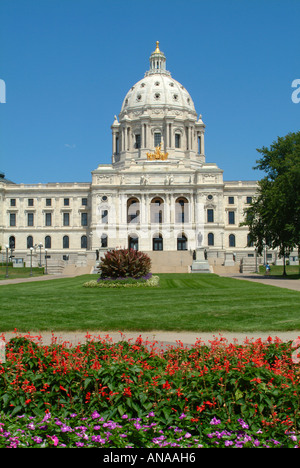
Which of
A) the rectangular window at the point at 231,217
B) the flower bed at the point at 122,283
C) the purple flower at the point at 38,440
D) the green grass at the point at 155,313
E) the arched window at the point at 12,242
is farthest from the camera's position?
the arched window at the point at 12,242

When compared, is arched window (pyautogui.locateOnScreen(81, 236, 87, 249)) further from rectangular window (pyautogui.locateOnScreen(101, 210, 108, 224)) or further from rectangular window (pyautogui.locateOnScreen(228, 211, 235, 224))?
rectangular window (pyautogui.locateOnScreen(228, 211, 235, 224))

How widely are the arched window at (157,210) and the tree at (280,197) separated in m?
38.7

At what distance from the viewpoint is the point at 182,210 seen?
93062 mm

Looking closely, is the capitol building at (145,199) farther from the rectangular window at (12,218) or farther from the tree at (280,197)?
the tree at (280,197)

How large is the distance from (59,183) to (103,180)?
1252 cm

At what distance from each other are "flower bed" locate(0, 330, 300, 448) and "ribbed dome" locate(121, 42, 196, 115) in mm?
106491

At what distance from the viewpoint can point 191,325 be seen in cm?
1468

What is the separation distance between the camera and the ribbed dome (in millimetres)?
111250

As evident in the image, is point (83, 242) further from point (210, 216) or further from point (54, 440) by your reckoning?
point (54, 440)

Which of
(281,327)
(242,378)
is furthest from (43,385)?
(281,327)

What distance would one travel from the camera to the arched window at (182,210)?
3632 inches

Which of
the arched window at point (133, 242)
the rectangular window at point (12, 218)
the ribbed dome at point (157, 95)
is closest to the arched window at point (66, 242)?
the rectangular window at point (12, 218)

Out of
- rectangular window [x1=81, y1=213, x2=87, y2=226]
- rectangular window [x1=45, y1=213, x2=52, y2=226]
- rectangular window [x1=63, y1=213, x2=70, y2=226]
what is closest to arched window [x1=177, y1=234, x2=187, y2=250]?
rectangular window [x1=81, y1=213, x2=87, y2=226]

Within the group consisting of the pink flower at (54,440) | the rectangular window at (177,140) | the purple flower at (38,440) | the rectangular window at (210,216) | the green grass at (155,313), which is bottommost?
the purple flower at (38,440)
